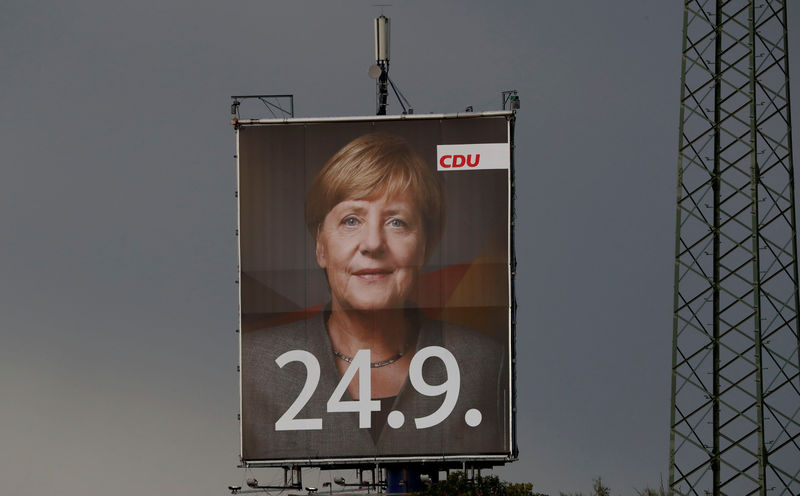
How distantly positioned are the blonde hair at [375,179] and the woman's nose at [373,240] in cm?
133

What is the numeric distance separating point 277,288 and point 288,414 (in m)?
5.31

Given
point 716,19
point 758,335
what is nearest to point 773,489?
point 758,335

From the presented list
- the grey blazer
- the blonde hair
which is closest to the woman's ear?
the blonde hair

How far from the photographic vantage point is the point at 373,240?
345ft

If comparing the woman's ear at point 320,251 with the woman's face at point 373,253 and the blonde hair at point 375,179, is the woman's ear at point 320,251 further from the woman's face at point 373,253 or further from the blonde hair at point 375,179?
the blonde hair at point 375,179

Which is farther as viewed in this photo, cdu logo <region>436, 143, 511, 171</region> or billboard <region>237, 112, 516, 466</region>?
cdu logo <region>436, 143, 511, 171</region>

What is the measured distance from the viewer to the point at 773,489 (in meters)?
102

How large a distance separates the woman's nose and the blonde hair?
133 centimetres

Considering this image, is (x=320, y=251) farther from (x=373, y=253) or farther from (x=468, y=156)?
(x=468, y=156)

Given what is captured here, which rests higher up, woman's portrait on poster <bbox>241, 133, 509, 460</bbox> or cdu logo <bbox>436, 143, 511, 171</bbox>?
cdu logo <bbox>436, 143, 511, 171</bbox>

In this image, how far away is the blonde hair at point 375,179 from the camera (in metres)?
105

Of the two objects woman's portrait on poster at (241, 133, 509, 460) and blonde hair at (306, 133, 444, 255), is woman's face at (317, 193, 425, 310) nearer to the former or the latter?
woman's portrait on poster at (241, 133, 509, 460)

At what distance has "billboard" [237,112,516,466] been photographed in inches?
4092

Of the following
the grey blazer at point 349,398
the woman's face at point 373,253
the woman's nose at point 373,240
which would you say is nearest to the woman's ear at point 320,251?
the woman's face at point 373,253
